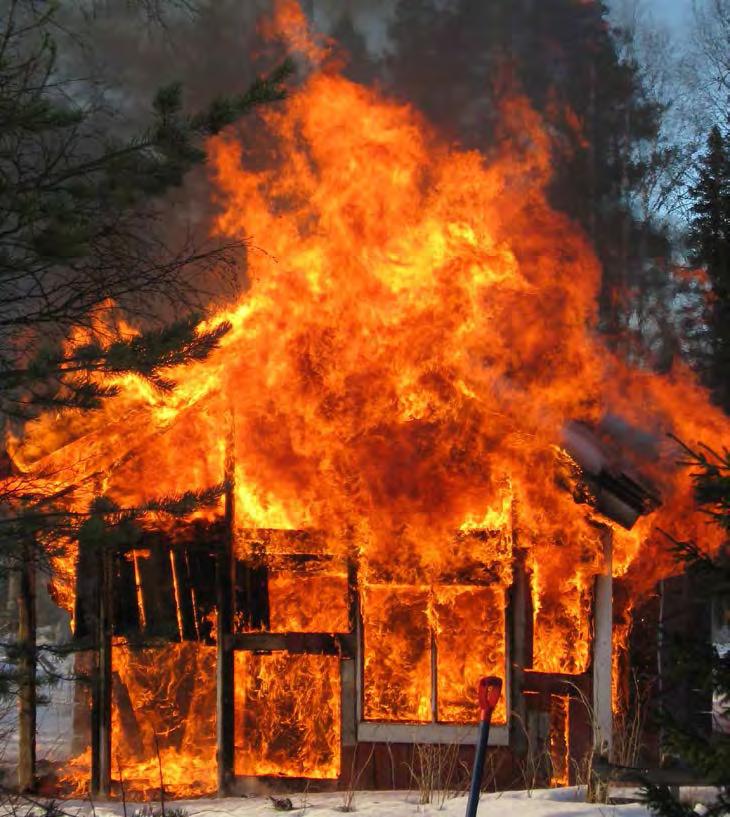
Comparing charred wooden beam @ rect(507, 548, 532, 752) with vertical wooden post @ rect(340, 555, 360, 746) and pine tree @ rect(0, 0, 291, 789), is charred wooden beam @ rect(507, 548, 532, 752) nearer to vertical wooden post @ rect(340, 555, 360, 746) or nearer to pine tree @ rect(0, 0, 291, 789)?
vertical wooden post @ rect(340, 555, 360, 746)

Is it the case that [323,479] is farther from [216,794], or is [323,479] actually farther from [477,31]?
[477,31]

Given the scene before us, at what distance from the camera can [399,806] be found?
8.27 meters

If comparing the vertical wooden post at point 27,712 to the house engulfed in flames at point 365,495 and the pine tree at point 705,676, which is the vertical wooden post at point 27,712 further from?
the pine tree at point 705,676

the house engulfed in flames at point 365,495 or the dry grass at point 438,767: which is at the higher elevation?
the house engulfed in flames at point 365,495

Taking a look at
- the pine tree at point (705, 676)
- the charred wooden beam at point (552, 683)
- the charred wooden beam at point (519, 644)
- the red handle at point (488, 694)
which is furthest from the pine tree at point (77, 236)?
the pine tree at point (705, 676)

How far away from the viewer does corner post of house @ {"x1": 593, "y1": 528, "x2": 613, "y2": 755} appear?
9227 millimetres

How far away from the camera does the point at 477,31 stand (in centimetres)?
2352

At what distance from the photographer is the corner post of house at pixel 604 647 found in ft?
30.3

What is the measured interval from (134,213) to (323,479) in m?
3.19

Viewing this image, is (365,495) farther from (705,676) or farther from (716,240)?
(716,240)

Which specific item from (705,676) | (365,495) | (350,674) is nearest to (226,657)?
A: (350,674)

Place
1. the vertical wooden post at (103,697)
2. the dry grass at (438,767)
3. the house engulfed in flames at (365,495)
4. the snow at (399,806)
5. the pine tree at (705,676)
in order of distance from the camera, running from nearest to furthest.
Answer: the pine tree at (705,676) → the snow at (399,806) → the dry grass at (438,767) → the house engulfed in flames at (365,495) → the vertical wooden post at (103,697)

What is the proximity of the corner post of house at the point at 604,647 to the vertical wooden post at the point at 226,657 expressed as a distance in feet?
10.7

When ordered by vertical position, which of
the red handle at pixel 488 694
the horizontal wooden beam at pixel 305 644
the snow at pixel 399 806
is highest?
the red handle at pixel 488 694
